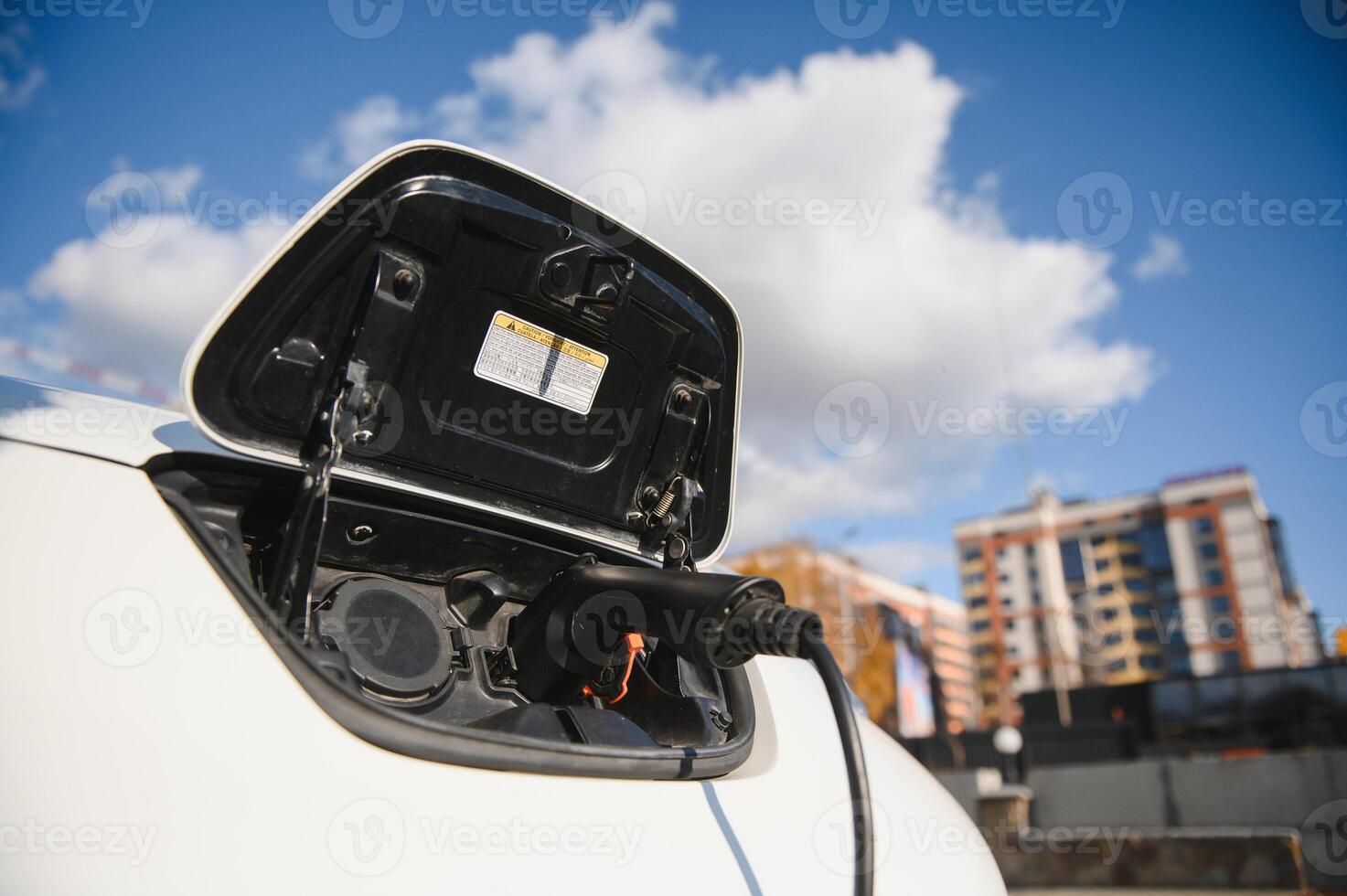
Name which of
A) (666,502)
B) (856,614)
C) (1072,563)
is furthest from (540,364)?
(1072,563)

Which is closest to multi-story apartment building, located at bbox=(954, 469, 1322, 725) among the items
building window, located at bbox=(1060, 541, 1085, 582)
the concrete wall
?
building window, located at bbox=(1060, 541, 1085, 582)

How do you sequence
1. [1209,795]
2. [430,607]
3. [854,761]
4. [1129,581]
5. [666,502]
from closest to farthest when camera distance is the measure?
[854,761], [430,607], [666,502], [1209,795], [1129,581]

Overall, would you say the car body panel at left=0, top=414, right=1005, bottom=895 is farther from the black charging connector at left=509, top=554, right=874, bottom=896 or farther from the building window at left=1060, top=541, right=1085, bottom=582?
the building window at left=1060, top=541, right=1085, bottom=582

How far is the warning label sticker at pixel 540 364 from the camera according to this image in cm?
158

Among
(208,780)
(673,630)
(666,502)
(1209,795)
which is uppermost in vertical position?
(666,502)

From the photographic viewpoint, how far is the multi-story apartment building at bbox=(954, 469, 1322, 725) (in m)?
79.8

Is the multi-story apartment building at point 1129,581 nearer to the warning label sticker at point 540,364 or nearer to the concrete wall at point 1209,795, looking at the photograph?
the concrete wall at point 1209,795

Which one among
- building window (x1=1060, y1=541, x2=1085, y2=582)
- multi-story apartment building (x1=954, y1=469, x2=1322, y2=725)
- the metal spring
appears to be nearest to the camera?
the metal spring

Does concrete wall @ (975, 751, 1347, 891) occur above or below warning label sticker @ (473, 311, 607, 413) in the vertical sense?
below

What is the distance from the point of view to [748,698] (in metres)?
1.64

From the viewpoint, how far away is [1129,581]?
90.5m

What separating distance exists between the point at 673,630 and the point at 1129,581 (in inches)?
4047

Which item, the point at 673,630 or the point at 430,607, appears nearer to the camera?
Answer: the point at 673,630

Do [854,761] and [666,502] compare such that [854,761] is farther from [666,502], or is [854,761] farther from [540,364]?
[540,364]
